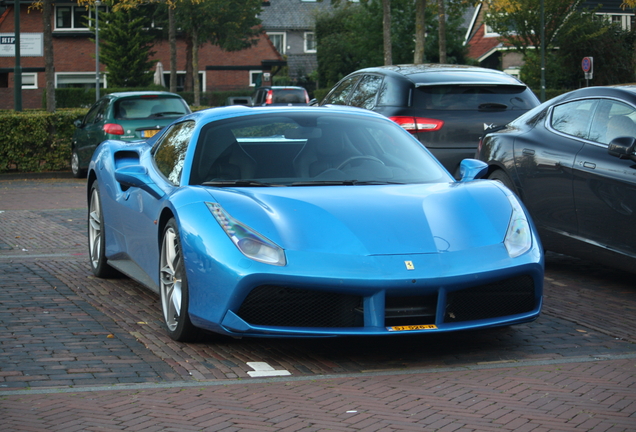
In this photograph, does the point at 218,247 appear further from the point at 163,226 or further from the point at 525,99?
the point at 525,99

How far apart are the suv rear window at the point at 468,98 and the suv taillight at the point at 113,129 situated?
25.4 ft

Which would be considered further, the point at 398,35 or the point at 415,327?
the point at 398,35

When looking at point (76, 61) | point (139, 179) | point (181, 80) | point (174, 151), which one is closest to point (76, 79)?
point (76, 61)

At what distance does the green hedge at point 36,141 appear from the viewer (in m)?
18.3

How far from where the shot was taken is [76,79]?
57.1 meters

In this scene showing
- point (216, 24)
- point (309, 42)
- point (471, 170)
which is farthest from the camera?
point (309, 42)

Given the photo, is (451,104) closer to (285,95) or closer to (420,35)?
(420,35)

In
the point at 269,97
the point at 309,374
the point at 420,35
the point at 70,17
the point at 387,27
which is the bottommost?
the point at 309,374

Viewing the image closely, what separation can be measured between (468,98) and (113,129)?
8155mm

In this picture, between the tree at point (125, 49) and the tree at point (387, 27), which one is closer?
the tree at point (387, 27)

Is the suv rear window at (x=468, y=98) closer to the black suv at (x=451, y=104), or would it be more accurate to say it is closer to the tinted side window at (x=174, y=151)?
the black suv at (x=451, y=104)

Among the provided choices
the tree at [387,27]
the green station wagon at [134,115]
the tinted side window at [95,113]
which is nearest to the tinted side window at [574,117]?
the green station wagon at [134,115]

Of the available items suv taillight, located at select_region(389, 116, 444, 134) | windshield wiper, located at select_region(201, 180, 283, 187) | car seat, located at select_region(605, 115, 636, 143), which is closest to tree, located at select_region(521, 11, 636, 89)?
suv taillight, located at select_region(389, 116, 444, 134)

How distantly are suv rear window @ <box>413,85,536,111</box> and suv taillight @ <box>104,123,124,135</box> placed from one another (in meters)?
7.74
